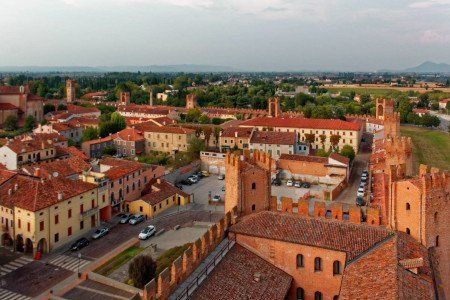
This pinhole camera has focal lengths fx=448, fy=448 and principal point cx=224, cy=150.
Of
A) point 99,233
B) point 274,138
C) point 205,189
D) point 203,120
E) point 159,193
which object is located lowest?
point 99,233

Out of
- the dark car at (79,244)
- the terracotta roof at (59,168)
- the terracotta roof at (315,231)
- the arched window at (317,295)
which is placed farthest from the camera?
the terracotta roof at (59,168)

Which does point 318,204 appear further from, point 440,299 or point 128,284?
point 128,284

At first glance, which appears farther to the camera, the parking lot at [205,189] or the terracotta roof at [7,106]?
the terracotta roof at [7,106]

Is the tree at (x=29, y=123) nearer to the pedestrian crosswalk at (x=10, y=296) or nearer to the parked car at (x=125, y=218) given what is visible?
the parked car at (x=125, y=218)

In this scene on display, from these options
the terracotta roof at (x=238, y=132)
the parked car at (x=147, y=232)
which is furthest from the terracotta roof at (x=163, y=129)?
the parked car at (x=147, y=232)

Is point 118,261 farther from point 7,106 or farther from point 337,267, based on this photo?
point 7,106

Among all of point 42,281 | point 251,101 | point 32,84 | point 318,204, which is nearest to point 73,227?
point 42,281

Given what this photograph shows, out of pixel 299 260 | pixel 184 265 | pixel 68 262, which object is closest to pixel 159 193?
pixel 68 262
